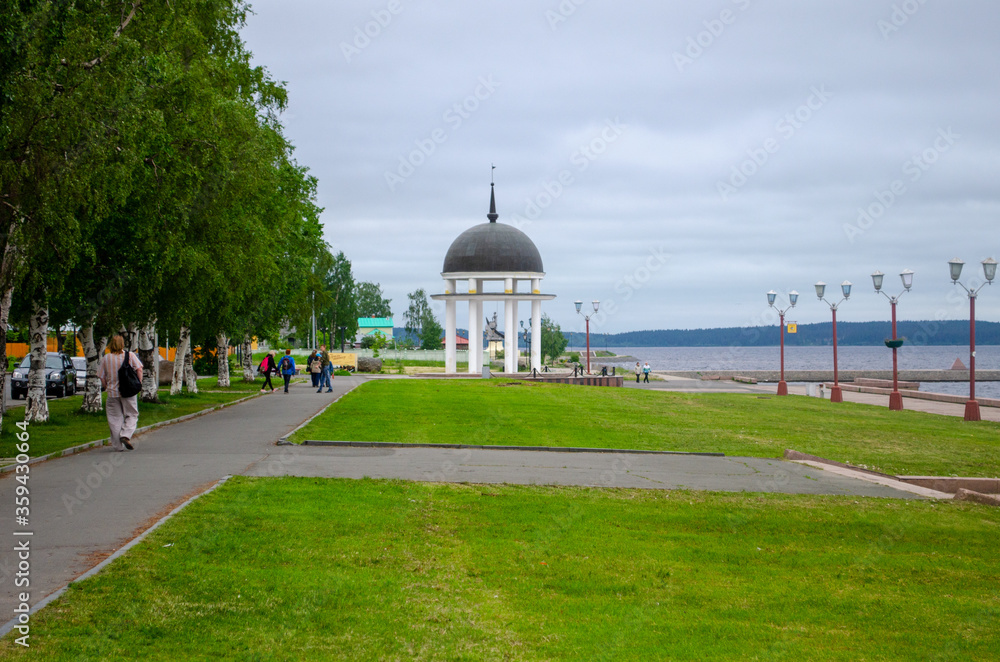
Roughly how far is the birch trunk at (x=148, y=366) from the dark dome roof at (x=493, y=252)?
3665cm

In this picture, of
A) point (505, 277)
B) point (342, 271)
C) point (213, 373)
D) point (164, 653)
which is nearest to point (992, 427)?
point (164, 653)

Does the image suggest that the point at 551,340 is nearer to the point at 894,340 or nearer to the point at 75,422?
the point at 894,340

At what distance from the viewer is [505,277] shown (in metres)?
64.6

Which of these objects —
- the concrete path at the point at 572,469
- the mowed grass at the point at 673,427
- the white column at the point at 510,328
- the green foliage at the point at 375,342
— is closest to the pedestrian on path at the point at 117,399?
the concrete path at the point at 572,469

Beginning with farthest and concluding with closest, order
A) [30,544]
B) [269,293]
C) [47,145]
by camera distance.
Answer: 1. [269,293]
2. [47,145]
3. [30,544]

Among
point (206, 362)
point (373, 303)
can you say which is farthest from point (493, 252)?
point (373, 303)

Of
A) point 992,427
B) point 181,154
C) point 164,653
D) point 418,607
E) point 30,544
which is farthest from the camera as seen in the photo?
point 992,427

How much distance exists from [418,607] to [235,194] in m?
16.9

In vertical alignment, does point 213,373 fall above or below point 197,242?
below

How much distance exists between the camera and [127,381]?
49.2 ft

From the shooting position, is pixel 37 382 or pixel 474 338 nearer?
pixel 37 382

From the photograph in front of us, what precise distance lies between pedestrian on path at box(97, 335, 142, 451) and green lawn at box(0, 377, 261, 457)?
86 centimetres

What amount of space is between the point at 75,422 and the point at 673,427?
14690 millimetres

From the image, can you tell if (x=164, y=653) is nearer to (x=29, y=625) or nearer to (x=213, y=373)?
(x=29, y=625)
